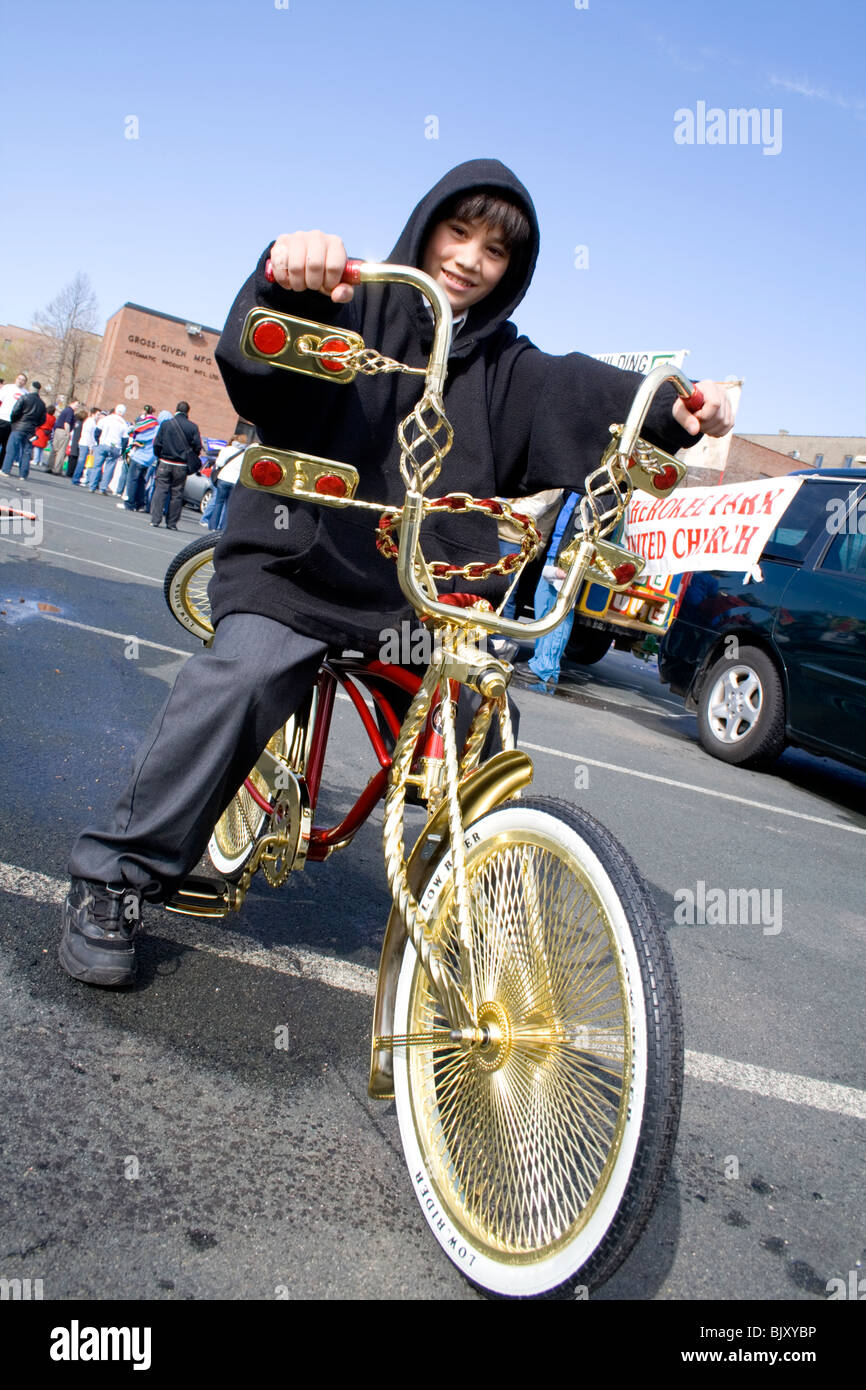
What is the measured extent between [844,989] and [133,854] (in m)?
2.53

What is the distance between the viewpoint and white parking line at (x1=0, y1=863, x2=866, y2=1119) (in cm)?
272

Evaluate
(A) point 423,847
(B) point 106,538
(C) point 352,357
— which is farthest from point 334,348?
(B) point 106,538

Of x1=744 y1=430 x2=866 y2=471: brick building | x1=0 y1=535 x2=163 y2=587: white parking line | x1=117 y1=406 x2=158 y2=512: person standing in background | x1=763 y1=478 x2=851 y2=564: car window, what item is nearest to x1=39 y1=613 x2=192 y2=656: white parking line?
x1=0 y1=535 x2=163 y2=587: white parking line

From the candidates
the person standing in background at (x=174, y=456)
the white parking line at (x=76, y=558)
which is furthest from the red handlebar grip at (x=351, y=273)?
the person standing in background at (x=174, y=456)

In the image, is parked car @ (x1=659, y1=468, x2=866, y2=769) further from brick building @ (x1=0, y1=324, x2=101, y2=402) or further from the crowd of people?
brick building @ (x1=0, y1=324, x2=101, y2=402)

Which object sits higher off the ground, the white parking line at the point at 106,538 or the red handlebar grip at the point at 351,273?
the red handlebar grip at the point at 351,273

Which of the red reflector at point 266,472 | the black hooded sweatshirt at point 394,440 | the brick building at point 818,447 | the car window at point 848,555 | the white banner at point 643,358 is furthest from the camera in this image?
the brick building at point 818,447

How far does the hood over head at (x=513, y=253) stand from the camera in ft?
6.89

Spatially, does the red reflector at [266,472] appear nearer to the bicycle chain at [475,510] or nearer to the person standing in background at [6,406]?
the bicycle chain at [475,510]

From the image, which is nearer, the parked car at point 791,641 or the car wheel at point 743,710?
the parked car at point 791,641

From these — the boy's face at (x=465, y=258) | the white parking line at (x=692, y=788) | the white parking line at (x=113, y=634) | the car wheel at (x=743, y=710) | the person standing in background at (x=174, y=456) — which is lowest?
the white parking line at (x=692, y=788)

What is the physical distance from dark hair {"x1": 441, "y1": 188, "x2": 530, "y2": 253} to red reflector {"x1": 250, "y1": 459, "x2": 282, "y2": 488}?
2.56 ft

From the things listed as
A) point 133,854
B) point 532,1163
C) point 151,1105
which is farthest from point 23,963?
point 532,1163

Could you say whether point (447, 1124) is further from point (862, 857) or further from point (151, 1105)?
point (862, 857)
